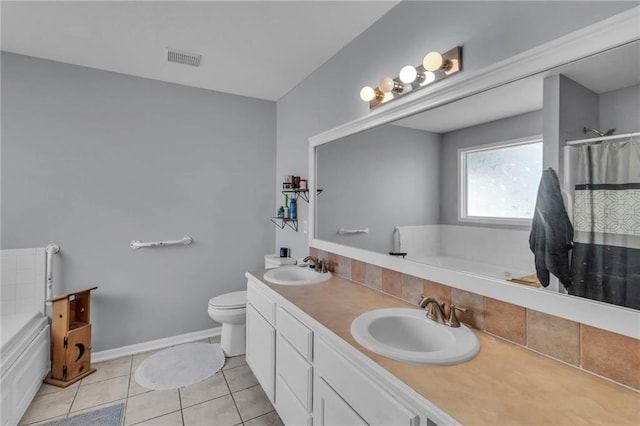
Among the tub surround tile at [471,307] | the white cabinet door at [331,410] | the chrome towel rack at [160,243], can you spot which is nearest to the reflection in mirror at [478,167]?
the tub surround tile at [471,307]

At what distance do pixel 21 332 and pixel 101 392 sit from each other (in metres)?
0.66

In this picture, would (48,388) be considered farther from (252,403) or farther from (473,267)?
(473,267)

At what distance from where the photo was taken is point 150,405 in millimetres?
2002

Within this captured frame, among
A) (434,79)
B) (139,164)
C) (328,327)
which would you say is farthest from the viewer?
(139,164)

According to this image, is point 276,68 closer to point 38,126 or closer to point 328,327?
point 38,126

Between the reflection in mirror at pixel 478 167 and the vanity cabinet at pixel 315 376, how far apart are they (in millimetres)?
634

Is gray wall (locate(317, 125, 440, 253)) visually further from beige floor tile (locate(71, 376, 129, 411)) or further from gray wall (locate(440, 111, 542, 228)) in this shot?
beige floor tile (locate(71, 376, 129, 411))

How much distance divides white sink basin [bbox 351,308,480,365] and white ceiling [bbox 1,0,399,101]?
1685 mm

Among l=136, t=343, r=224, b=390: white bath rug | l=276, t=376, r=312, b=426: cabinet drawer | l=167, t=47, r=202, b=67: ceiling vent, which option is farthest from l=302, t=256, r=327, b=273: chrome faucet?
l=167, t=47, r=202, b=67: ceiling vent

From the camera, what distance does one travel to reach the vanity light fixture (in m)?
1.35

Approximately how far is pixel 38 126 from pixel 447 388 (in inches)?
126

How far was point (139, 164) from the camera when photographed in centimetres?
272

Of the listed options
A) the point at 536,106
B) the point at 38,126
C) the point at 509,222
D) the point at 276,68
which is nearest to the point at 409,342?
the point at 509,222

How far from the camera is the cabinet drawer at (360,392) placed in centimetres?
92
